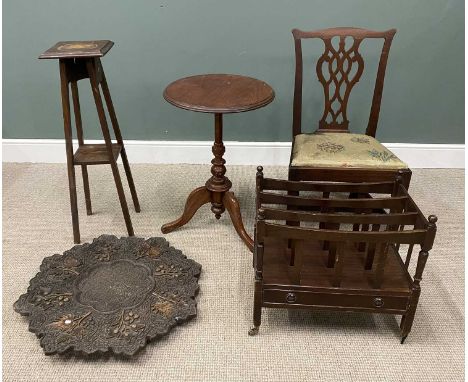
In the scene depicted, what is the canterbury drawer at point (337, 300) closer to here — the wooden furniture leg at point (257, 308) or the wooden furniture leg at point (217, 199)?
the wooden furniture leg at point (257, 308)

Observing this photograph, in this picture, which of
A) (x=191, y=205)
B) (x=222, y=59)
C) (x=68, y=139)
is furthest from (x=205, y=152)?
(x=68, y=139)

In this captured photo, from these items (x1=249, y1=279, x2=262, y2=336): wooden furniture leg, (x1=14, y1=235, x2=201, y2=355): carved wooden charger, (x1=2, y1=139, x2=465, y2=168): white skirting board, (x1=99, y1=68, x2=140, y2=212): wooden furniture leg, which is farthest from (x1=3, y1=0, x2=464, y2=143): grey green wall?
(x1=249, y1=279, x2=262, y2=336): wooden furniture leg

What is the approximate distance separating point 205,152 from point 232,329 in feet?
4.62

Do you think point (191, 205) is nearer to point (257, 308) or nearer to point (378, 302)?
point (257, 308)

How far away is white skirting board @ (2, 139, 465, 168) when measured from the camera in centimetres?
278

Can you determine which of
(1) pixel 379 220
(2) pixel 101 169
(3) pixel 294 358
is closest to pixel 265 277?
(3) pixel 294 358

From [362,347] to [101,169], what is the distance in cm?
195

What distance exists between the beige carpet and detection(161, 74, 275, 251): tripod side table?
118mm

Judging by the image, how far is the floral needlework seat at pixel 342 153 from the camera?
74.3 inches

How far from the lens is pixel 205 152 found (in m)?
2.81

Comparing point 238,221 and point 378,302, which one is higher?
point 378,302

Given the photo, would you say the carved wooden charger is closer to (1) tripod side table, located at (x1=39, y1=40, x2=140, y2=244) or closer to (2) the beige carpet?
(2) the beige carpet

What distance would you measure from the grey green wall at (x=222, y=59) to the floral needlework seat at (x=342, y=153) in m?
0.63

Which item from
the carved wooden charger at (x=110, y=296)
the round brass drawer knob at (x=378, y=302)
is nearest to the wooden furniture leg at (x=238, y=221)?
the carved wooden charger at (x=110, y=296)
